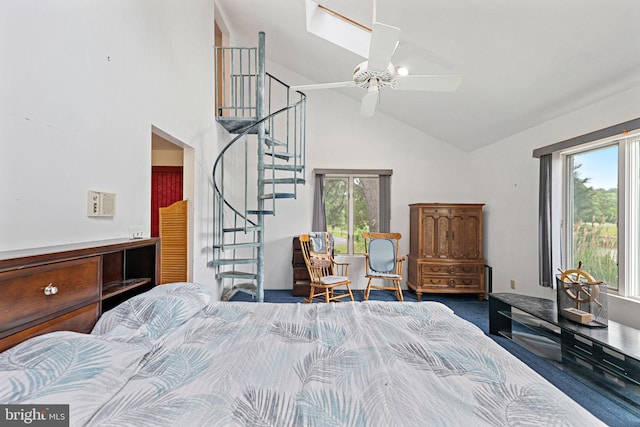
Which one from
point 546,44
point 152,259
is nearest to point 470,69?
point 546,44

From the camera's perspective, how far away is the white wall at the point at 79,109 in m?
1.19

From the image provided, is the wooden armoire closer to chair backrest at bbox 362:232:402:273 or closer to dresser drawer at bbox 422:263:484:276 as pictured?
dresser drawer at bbox 422:263:484:276

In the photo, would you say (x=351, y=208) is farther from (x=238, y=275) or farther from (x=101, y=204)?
(x=101, y=204)

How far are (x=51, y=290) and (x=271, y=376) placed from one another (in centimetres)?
91

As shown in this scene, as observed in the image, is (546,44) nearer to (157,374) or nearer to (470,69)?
(470,69)

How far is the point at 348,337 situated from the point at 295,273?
3.06 m

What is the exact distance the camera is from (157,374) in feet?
3.34

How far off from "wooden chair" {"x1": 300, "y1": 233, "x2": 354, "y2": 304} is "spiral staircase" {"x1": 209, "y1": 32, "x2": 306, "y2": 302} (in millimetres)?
717

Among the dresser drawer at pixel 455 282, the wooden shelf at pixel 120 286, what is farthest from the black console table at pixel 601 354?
the wooden shelf at pixel 120 286

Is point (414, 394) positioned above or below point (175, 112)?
below

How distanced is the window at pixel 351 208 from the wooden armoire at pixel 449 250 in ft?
2.86

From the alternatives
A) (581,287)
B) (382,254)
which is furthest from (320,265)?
(581,287)

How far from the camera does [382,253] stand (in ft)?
14.2

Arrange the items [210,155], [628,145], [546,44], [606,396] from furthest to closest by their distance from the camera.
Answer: [210,155]
[628,145]
[546,44]
[606,396]
